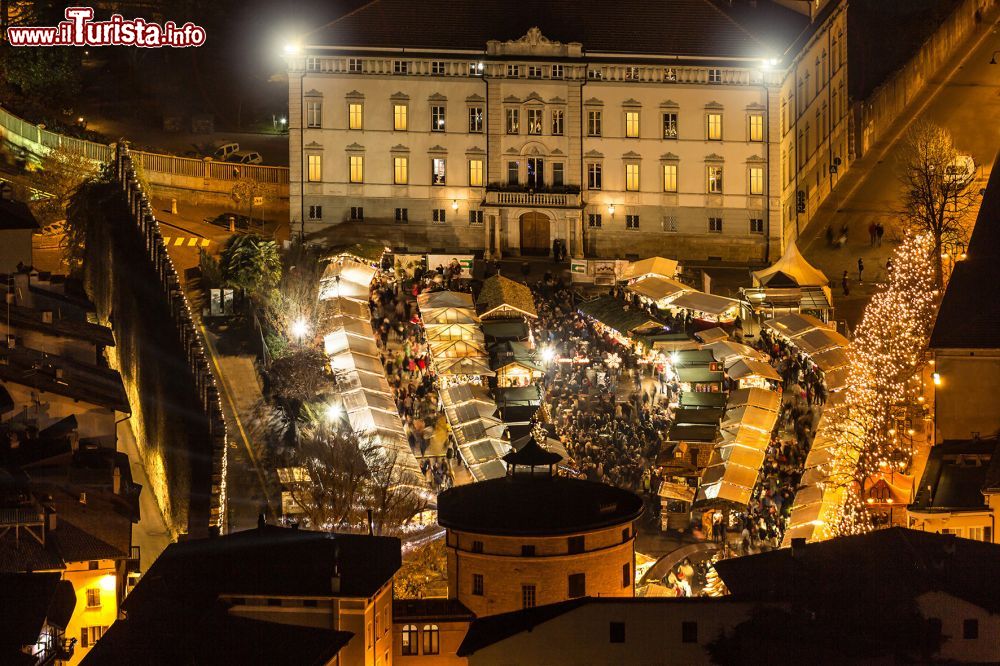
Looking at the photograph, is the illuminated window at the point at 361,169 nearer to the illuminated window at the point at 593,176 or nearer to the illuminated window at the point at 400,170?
the illuminated window at the point at 400,170

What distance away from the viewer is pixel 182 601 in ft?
186

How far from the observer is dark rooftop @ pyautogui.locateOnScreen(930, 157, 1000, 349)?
74.7 meters

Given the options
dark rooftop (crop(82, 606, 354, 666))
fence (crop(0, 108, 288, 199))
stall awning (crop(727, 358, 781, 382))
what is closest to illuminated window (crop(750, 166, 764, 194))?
fence (crop(0, 108, 288, 199))

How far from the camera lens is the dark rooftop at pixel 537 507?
60938mm

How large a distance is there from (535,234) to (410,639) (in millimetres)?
47051

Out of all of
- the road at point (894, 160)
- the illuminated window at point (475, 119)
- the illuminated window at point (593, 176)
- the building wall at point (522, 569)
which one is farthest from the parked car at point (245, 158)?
the building wall at point (522, 569)

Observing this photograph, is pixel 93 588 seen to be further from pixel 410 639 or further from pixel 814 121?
pixel 814 121

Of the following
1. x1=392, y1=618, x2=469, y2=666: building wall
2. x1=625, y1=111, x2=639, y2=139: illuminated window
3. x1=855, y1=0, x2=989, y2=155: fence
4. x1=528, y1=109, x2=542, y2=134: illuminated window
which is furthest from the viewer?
x1=625, y1=111, x2=639, y2=139: illuminated window

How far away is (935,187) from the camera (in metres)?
89.3

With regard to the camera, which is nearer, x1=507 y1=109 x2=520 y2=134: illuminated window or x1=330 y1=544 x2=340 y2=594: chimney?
x1=330 y1=544 x2=340 y2=594: chimney

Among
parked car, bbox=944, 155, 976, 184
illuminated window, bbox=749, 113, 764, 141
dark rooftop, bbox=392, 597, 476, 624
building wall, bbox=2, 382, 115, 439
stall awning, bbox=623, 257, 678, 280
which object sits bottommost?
dark rooftop, bbox=392, 597, 476, 624

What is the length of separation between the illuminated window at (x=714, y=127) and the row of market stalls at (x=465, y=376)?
786 inches

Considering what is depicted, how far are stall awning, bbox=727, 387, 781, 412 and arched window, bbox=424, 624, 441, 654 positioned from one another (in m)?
22.7

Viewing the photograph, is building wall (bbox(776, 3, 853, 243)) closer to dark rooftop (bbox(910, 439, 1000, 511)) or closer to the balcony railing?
the balcony railing
